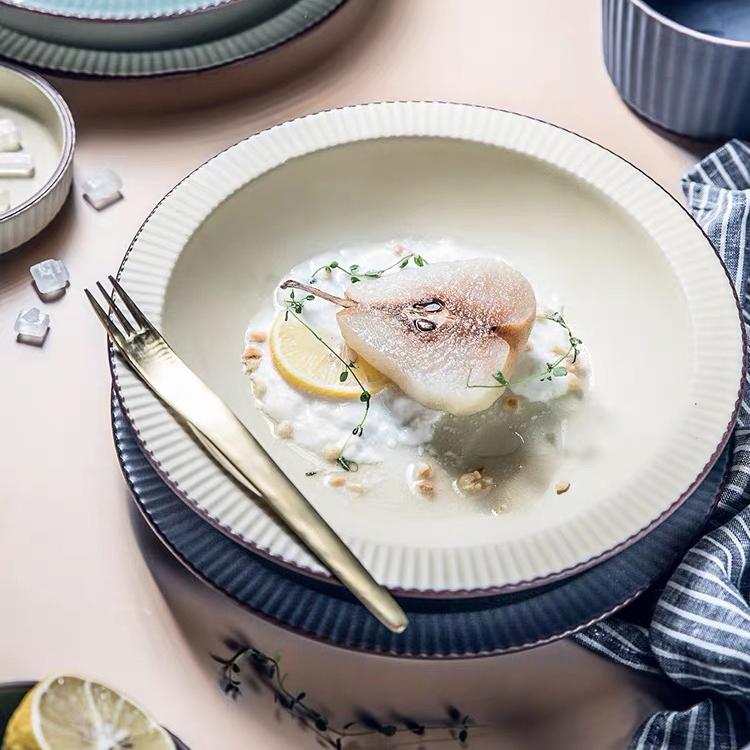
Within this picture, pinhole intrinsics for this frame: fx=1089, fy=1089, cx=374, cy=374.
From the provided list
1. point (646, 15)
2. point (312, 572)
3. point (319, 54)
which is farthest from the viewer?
point (319, 54)

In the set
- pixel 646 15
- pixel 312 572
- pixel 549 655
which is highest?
pixel 646 15

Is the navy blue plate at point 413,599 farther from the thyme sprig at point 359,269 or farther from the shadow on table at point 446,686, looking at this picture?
the thyme sprig at point 359,269

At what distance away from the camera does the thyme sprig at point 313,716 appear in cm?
69

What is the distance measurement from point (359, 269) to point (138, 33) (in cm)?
31

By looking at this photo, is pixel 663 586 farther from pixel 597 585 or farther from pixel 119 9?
pixel 119 9

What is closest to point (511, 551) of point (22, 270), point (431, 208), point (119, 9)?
point (431, 208)

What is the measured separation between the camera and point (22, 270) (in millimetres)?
872

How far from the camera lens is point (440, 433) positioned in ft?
2.47

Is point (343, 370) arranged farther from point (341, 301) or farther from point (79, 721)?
point (79, 721)

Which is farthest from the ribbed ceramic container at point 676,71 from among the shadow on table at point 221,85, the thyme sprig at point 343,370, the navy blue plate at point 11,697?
the navy blue plate at point 11,697

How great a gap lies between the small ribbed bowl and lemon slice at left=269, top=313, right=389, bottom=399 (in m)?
0.23

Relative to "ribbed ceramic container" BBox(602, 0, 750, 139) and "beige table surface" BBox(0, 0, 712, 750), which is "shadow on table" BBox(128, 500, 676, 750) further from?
"ribbed ceramic container" BBox(602, 0, 750, 139)

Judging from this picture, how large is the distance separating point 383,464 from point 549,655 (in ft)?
0.55

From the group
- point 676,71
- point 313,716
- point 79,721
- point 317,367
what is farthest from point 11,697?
point 676,71
